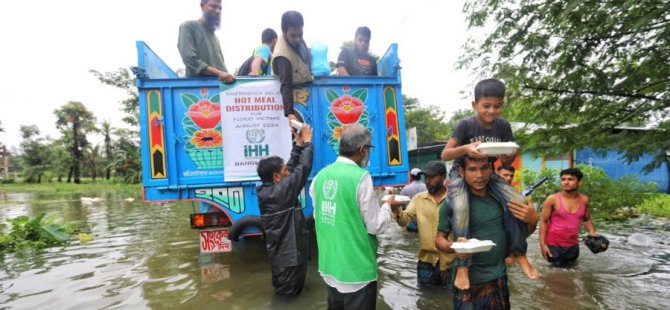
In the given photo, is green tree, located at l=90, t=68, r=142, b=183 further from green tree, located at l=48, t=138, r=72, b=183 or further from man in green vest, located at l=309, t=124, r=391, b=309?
man in green vest, located at l=309, t=124, r=391, b=309

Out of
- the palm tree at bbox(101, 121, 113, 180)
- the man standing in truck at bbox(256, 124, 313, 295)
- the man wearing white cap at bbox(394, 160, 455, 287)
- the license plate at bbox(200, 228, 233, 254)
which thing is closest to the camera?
the man standing in truck at bbox(256, 124, 313, 295)

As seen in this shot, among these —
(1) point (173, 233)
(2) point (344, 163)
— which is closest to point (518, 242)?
(2) point (344, 163)

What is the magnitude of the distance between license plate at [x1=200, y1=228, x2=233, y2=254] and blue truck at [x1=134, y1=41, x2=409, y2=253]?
0.4 inches

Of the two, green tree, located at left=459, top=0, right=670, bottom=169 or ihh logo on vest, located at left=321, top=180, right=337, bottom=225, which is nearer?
ihh logo on vest, located at left=321, top=180, right=337, bottom=225

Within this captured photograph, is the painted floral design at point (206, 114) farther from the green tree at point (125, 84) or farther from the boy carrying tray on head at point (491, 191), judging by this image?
the green tree at point (125, 84)

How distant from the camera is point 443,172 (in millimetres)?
3645

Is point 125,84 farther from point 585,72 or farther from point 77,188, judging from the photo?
point 585,72

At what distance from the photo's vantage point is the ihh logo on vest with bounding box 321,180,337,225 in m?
2.22

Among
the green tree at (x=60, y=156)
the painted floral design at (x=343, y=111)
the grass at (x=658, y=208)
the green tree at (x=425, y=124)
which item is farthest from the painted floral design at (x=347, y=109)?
the green tree at (x=60, y=156)

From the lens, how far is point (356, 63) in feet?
16.9

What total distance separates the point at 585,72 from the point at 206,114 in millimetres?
4053

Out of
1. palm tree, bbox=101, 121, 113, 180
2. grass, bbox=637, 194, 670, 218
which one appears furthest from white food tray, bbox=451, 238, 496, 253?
palm tree, bbox=101, 121, 113, 180

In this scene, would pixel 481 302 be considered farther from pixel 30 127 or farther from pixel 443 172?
pixel 30 127

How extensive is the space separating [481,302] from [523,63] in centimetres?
308
